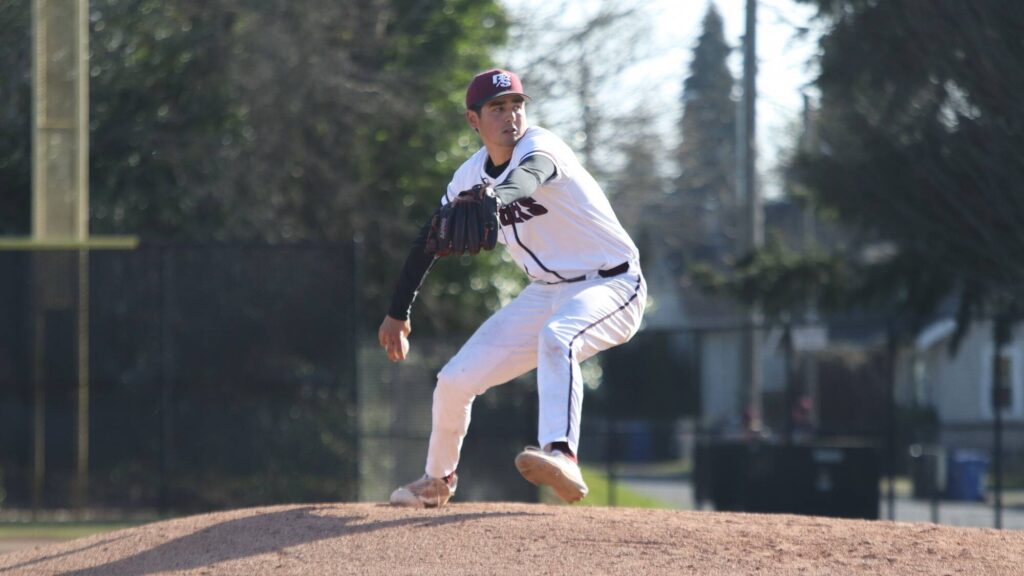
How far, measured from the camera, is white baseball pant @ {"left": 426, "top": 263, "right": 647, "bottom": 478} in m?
5.64

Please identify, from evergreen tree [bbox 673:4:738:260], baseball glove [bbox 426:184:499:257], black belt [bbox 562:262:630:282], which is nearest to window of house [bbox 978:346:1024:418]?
evergreen tree [bbox 673:4:738:260]

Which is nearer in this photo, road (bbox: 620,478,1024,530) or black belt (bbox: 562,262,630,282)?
black belt (bbox: 562,262,630,282)

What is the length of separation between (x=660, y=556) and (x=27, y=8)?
13568mm

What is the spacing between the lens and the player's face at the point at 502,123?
5.88m

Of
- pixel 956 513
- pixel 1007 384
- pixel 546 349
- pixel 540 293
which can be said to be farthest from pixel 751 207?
pixel 546 349

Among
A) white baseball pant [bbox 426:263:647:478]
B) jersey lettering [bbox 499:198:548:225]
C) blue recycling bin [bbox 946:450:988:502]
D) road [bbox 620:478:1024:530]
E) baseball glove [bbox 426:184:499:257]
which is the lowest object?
road [bbox 620:478:1024:530]

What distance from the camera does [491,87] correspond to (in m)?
5.82

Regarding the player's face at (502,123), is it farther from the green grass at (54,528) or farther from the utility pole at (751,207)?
the utility pole at (751,207)

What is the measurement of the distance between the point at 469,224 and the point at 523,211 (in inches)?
32.4

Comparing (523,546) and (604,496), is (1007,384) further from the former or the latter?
(523,546)

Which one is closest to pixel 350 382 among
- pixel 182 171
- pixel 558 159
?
pixel 182 171

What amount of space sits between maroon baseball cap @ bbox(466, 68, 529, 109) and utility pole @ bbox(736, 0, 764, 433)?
30.5ft

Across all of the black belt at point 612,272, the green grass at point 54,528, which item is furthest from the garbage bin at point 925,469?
the black belt at point 612,272

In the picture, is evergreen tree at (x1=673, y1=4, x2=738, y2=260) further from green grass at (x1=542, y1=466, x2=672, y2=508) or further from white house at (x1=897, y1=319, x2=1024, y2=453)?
white house at (x1=897, y1=319, x2=1024, y2=453)
